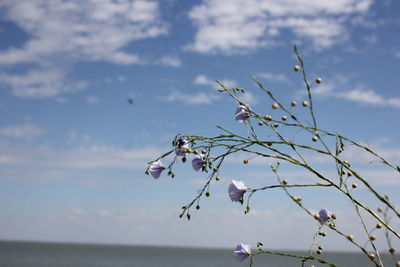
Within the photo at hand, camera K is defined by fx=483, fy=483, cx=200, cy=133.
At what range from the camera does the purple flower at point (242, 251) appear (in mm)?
1921

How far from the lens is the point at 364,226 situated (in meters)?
1.60

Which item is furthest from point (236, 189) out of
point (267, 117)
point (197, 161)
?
point (267, 117)

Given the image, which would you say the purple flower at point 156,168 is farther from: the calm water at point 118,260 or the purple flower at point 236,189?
the calm water at point 118,260

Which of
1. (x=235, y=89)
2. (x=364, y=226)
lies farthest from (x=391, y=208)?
(x=235, y=89)

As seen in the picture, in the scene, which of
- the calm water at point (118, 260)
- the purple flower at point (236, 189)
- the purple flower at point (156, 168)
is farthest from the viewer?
the calm water at point (118, 260)

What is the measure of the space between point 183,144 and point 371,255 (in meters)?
0.77

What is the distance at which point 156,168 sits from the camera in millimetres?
2002

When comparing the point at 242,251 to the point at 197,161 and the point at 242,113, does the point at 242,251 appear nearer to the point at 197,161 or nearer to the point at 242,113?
the point at 197,161

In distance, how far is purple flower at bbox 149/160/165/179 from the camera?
198cm

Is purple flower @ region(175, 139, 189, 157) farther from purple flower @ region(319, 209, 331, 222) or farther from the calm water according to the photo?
the calm water

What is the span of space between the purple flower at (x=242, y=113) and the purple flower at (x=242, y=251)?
50 centimetres

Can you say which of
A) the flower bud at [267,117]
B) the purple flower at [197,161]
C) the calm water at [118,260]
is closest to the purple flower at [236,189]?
the purple flower at [197,161]

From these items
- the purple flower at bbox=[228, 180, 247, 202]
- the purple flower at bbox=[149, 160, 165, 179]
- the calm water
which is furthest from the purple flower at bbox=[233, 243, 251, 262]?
the calm water

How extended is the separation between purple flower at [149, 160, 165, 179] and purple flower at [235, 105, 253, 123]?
373mm
